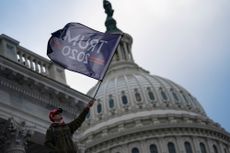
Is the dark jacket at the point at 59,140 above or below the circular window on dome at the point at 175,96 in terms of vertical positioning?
below

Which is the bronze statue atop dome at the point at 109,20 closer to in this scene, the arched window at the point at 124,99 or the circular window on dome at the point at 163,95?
the arched window at the point at 124,99

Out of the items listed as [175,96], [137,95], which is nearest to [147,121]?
[137,95]

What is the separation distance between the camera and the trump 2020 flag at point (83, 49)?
14.0 metres

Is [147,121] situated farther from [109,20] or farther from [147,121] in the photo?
[109,20]

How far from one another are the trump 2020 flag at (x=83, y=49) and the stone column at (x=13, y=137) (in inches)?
211

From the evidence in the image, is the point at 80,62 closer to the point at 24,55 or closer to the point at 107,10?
the point at 24,55

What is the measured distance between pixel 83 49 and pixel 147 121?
244 ft

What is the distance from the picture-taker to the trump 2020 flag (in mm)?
14000

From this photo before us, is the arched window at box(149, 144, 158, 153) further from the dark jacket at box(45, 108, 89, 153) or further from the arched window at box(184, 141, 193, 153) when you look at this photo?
the dark jacket at box(45, 108, 89, 153)

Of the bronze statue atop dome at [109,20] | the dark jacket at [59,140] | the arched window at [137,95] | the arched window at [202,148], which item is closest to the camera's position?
the dark jacket at [59,140]

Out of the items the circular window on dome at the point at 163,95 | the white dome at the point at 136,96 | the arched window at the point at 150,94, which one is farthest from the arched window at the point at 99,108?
the circular window on dome at the point at 163,95

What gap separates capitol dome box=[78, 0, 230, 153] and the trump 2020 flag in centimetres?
6313

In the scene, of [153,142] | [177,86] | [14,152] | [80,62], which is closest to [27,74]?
[14,152]

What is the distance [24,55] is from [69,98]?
2.38m
